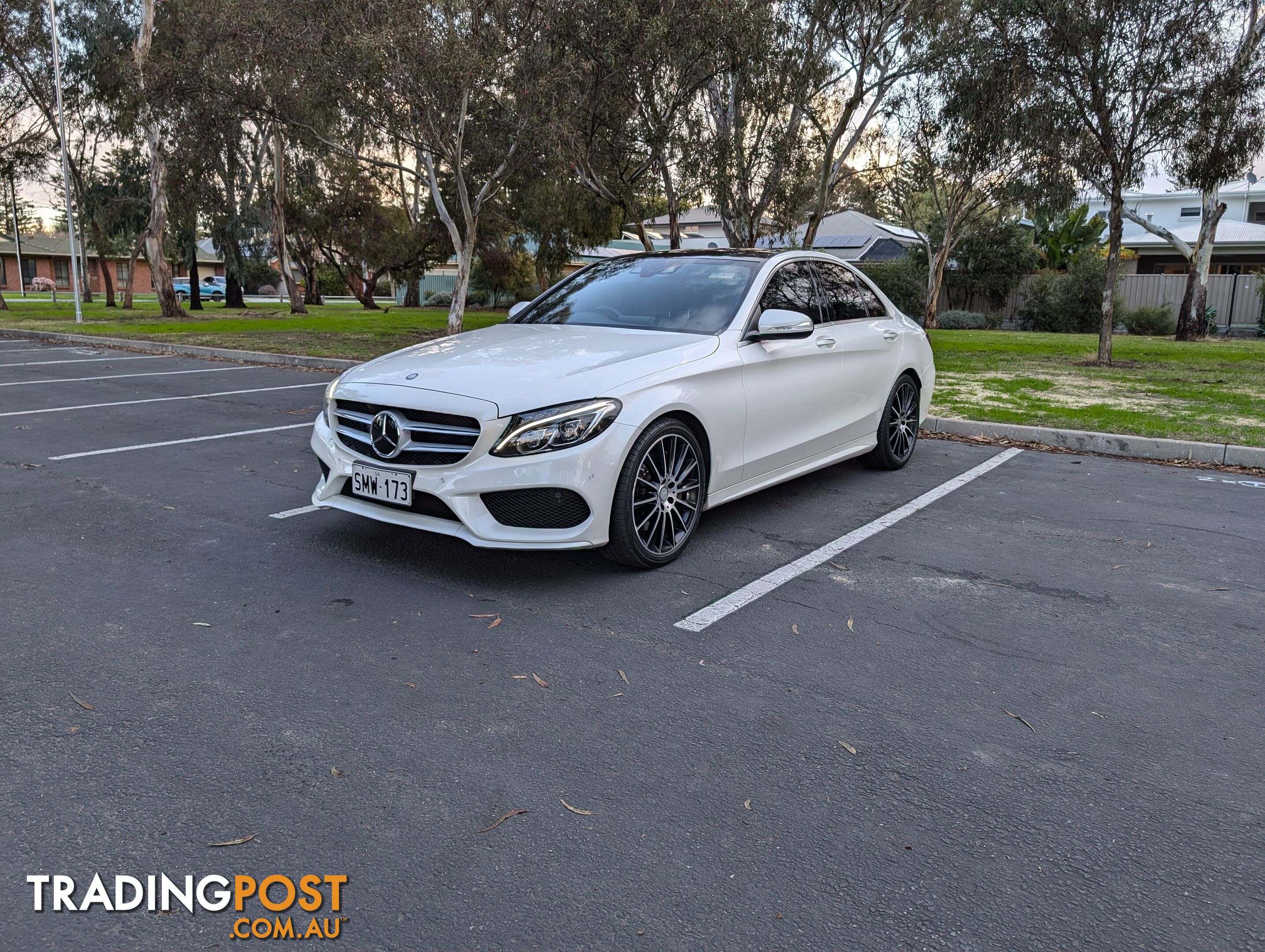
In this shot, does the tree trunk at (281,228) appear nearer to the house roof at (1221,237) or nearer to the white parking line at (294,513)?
the house roof at (1221,237)

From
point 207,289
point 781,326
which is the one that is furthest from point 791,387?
point 207,289

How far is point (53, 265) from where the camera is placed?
72062mm

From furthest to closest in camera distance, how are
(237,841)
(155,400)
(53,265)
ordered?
(53,265), (155,400), (237,841)

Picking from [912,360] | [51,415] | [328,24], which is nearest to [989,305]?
[328,24]

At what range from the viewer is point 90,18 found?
29.4 meters

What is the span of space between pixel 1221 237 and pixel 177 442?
38.1 meters

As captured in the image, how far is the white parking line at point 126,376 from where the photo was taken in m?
11.9

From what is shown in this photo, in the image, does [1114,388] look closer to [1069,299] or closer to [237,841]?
[237,841]

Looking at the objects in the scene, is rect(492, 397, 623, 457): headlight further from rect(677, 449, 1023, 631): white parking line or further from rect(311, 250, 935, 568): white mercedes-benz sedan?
rect(677, 449, 1023, 631): white parking line

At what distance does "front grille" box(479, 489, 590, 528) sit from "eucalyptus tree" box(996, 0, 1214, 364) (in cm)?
1219

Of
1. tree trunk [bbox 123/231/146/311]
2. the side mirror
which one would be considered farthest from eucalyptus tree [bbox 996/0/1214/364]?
tree trunk [bbox 123/231/146/311]

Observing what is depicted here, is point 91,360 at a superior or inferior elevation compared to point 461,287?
inferior

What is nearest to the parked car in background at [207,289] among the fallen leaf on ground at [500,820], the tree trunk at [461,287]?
the tree trunk at [461,287]

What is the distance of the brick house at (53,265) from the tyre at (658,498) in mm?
70096
